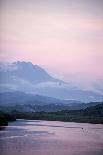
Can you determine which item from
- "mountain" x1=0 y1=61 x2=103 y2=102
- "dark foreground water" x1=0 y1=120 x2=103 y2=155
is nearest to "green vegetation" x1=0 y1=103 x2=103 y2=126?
"dark foreground water" x1=0 y1=120 x2=103 y2=155

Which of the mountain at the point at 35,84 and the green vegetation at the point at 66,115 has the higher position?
the mountain at the point at 35,84

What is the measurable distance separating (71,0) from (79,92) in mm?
1556

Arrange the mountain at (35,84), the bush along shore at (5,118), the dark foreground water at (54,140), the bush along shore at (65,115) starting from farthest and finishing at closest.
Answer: the bush along shore at (65,115)
the bush along shore at (5,118)
the mountain at (35,84)
the dark foreground water at (54,140)

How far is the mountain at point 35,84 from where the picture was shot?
5207 millimetres

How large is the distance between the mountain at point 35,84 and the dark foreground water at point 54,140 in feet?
2.01

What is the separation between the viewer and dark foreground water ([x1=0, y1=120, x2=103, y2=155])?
15.7ft

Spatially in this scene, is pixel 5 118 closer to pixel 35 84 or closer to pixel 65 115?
pixel 35 84

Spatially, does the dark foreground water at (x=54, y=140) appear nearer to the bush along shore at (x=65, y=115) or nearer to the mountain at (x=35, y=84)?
the bush along shore at (x=65, y=115)

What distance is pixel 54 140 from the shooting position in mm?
5566

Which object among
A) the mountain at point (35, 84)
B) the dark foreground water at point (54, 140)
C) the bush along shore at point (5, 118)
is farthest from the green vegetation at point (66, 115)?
the mountain at point (35, 84)

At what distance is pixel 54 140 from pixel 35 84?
1.06 metres

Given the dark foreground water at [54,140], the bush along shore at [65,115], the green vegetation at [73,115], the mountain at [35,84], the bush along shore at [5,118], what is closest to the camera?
the dark foreground water at [54,140]

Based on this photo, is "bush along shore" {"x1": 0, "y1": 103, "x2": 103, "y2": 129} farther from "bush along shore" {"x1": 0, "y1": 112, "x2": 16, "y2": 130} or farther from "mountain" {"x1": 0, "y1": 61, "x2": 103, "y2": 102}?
"mountain" {"x1": 0, "y1": 61, "x2": 103, "y2": 102}

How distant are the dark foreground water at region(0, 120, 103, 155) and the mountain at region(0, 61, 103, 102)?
2.01 ft
